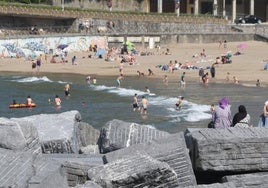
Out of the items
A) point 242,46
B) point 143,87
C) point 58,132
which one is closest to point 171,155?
point 58,132

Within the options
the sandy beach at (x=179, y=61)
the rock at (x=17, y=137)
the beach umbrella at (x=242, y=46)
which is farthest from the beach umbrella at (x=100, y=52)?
the rock at (x=17, y=137)

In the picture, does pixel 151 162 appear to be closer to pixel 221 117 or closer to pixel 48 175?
pixel 48 175

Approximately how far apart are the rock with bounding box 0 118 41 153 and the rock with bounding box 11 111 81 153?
28cm

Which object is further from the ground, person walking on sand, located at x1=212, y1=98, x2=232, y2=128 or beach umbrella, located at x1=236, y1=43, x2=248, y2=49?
person walking on sand, located at x1=212, y1=98, x2=232, y2=128

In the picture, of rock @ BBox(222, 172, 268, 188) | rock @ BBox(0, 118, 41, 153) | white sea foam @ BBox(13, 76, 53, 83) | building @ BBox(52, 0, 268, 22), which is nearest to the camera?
rock @ BBox(222, 172, 268, 188)

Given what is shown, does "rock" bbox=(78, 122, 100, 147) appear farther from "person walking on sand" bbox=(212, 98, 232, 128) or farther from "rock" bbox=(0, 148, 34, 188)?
"rock" bbox=(0, 148, 34, 188)

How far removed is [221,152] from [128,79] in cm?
4370

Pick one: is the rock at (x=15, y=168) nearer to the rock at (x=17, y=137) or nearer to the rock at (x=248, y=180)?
the rock at (x=17, y=137)

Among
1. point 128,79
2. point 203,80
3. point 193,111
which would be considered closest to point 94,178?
point 193,111

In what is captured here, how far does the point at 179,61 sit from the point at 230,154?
178 ft

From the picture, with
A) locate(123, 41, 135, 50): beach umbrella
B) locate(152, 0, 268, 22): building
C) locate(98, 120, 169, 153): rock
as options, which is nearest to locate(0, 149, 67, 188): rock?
locate(98, 120, 169, 153): rock

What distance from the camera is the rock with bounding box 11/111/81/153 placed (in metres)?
11.7

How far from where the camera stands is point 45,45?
237 ft

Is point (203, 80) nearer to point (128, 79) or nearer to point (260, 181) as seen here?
point (128, 79)
